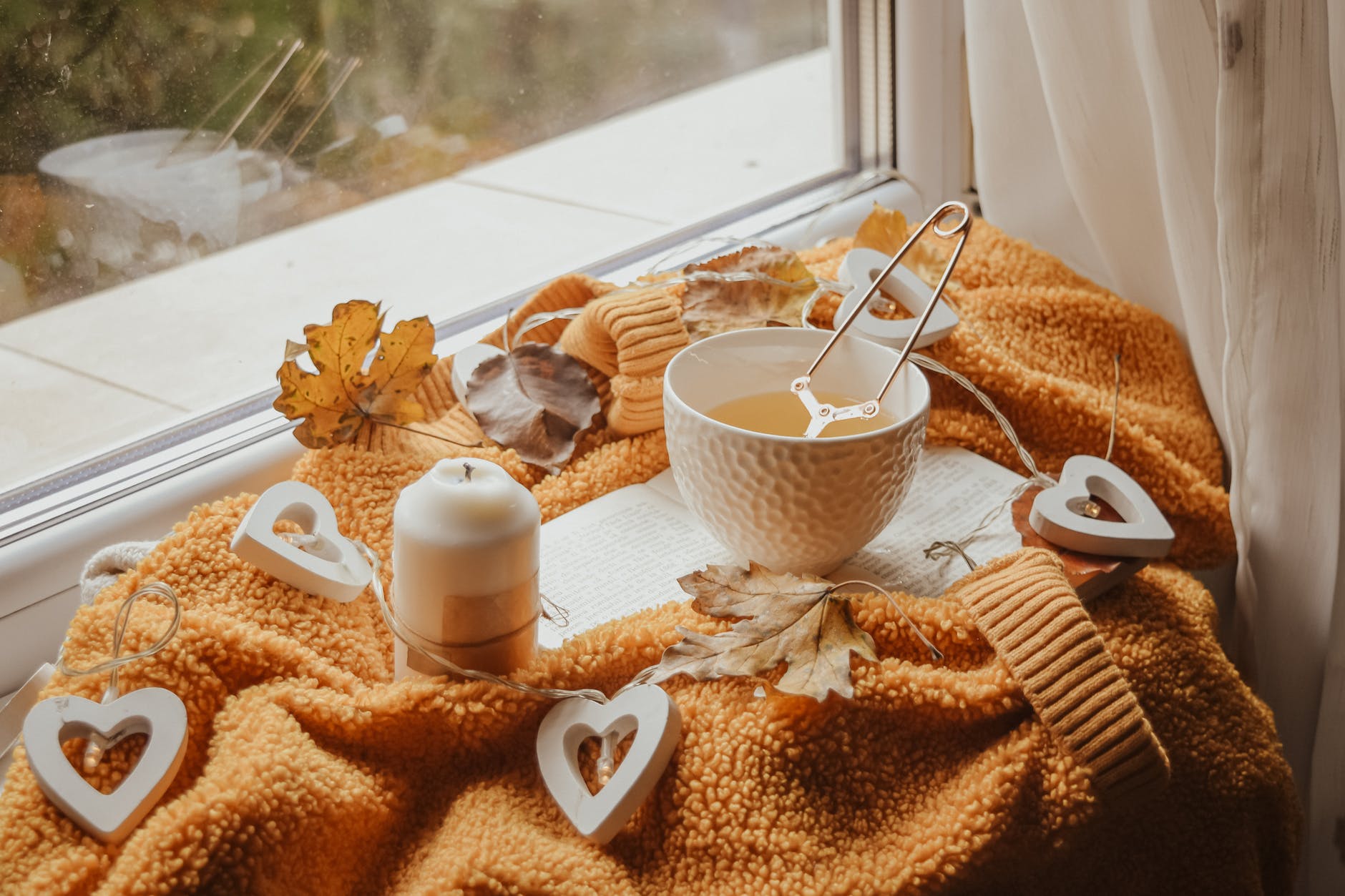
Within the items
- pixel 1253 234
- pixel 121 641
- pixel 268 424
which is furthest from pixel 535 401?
pixel 1253 234

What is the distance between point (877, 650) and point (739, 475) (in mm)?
134

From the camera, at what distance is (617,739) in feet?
1.94

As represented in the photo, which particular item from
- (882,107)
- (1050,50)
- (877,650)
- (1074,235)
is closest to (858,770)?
(877,650)

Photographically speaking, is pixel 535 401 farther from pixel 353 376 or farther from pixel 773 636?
pixel 773 636

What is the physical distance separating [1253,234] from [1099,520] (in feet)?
0.69

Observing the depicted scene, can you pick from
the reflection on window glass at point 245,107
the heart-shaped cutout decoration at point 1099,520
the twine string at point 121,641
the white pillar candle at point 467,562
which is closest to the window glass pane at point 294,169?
the reflection on window glass at point 245,107

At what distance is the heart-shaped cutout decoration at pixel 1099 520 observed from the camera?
0.73m

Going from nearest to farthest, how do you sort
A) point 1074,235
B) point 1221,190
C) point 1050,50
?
point 1221,190 < point 1050,50 < point 1074,235

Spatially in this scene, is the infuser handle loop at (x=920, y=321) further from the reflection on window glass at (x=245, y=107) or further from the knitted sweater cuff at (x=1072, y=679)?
the reflection on window glass at (x=245, y=107)

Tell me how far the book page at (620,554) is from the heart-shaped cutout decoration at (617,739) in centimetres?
10

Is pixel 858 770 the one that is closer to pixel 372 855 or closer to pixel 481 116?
pixel 372 855

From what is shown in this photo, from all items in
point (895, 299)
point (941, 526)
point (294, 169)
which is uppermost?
point (294, 169)

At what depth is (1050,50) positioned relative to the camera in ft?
3.02

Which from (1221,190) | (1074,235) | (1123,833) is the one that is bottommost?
(1123,833)
